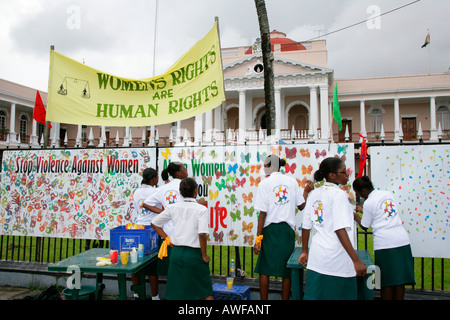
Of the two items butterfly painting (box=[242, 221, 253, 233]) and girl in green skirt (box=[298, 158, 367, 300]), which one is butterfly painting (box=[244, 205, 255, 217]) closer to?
butterfly painting (box=[242, 221, 253, 233])

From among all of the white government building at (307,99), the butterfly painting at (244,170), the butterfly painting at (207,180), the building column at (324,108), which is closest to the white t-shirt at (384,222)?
the butterfly painting at (244,170)

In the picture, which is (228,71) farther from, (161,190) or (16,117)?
(161,190)

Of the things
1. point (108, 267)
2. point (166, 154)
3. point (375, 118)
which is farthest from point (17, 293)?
point (375, 118)

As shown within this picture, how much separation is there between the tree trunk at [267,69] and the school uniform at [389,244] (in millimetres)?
3248

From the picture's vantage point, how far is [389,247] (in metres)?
3.59

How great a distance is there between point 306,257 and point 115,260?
2024 millimetres

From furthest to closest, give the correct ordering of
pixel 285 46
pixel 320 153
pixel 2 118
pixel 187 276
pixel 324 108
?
pixel 2 118, pixel 285 46, pixel 324 108, pixel 320 153, pixel 187 276

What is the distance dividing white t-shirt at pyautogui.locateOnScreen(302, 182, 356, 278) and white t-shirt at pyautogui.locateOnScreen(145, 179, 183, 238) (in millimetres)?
1664

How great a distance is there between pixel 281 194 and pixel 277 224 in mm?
347

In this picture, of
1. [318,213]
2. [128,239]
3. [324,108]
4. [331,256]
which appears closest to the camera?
[331,256]

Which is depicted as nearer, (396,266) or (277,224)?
(396,266)

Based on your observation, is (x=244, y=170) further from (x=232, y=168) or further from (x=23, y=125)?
(x=23, y=125)

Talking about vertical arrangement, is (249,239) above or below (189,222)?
below
